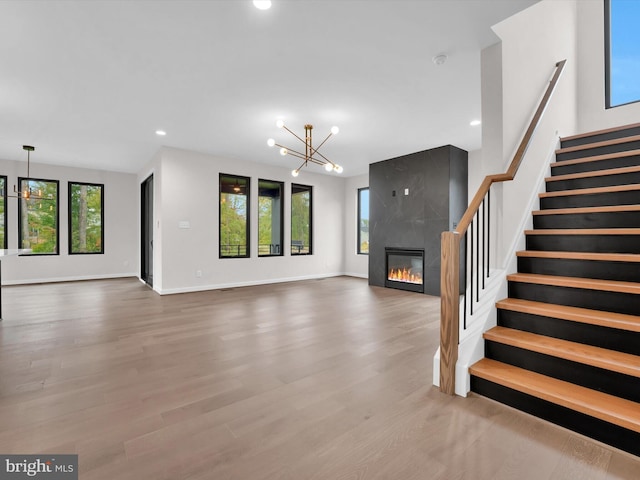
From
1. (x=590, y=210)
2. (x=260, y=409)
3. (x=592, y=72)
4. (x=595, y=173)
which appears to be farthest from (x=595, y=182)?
(x=260, y=409)

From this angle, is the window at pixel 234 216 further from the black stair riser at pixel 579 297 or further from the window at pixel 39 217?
the black stair riser at pixel 579 297

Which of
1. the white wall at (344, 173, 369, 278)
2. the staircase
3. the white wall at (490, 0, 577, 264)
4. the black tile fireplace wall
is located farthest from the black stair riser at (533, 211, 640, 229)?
the white wall at (344, 173, 369, 278)

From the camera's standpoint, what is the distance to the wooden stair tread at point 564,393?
1.50 metres

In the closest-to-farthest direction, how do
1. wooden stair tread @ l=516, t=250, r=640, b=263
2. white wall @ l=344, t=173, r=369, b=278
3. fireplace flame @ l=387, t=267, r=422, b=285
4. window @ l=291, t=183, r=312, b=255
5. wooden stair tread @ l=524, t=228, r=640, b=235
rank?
wooden stair tread @ l=516, t=250, r=640, b=263, wooden stair tread @ l=524, t=228, r=640, b=235, fireplace flame @ l=387, t=267, r=422, b=285, window @ l=291, t=183, r=312, b=255, white wall @ l=344, t=173, r=369, b=278

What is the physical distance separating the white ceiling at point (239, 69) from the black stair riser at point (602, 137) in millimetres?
1114

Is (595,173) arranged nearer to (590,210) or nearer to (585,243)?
→ (590,210)

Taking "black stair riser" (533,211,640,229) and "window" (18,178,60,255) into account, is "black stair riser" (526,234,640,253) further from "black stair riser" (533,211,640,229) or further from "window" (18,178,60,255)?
"window" (18,178,60,255)

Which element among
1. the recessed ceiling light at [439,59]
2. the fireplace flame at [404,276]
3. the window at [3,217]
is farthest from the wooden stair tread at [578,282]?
the window at [3,217]

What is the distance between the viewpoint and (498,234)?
2533 millimetres

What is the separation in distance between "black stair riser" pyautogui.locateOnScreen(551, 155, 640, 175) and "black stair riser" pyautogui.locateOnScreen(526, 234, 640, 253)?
112 cm

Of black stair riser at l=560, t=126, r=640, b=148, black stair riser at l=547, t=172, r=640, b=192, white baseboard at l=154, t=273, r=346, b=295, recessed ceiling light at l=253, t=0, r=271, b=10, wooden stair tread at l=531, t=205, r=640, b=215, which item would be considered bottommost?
white baseboard at l=154, t=273, r=346, b=295

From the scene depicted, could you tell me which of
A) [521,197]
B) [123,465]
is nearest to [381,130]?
[521,197]

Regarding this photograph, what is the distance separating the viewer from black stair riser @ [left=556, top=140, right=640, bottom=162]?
309cm

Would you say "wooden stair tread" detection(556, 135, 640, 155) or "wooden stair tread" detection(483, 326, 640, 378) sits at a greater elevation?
"wooden stair tread" detection(556, 135, 640, 155)
